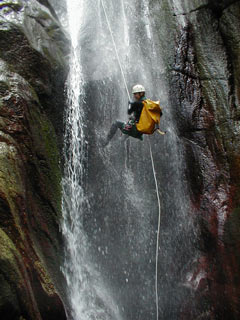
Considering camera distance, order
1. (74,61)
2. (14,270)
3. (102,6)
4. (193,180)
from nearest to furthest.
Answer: (14,270), (193,180), (74,61), (102,6)

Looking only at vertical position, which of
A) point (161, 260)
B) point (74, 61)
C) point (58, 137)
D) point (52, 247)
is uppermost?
point (74, 61)

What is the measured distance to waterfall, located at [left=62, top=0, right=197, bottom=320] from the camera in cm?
622

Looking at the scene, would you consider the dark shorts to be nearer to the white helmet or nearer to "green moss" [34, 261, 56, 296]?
the white helmet

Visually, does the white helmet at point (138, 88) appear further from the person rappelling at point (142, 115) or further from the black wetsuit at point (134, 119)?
the black wetsuit at point (134, 119)

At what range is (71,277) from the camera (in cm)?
553

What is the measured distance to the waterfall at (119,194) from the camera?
20.4ft

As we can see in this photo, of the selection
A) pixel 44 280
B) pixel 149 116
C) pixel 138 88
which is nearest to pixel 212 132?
pixel 149 116

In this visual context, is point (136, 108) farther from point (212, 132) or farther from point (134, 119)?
point (212, 132)

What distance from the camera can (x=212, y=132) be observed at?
648cm

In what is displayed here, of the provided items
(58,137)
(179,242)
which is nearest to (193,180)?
(179,242)

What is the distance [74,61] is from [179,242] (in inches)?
208

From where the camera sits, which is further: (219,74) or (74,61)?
(74,61)

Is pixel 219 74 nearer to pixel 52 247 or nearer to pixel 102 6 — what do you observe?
pixel 102 6

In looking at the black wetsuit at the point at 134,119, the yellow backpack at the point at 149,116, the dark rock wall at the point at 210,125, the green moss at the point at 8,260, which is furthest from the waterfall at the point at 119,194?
the green moss at the point at 8,260
